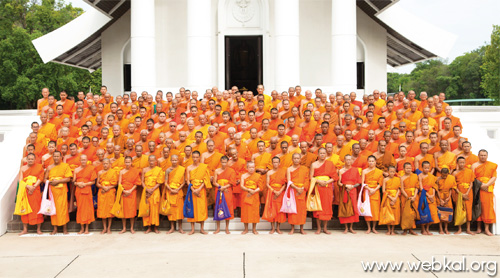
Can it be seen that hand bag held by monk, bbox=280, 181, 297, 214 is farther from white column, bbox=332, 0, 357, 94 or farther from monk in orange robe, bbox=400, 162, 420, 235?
white column, bbox=332, 0, 357, 94

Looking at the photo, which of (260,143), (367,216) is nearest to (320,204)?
(367,216)

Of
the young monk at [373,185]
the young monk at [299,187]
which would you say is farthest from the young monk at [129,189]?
the young monk at [373,185]

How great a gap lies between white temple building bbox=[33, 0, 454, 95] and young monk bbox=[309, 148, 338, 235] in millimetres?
6789

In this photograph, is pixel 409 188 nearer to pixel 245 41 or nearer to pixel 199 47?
pixel 199 47

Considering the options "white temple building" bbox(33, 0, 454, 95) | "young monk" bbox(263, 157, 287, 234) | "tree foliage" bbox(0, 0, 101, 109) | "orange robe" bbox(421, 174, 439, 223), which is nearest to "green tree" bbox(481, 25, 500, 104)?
"white temple building" bbox(33, 0, 454, 95)

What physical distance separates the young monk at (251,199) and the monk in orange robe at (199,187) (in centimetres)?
78

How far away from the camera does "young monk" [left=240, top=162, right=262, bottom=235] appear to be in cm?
1160

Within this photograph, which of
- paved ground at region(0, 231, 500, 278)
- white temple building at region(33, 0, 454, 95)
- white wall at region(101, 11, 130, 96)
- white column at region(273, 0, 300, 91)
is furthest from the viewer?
white wall at region(101, 11, 130, 96)

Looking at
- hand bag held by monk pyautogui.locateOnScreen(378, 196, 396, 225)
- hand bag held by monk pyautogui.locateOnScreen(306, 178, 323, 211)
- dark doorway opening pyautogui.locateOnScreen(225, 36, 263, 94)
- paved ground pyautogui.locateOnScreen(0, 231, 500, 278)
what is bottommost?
paved ground pyautogui.locateOnScreen(0, 231, 500, 278)

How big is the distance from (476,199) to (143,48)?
11792 millimetres

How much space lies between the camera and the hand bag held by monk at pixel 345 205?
38.1 feet

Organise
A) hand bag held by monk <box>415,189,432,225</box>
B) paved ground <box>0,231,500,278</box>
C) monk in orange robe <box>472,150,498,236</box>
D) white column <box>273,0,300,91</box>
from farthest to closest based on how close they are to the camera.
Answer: white column <box>273,0,300,91</box> < monk in orange robe <box>472,150,498,236</box> < hand bag held by monk <box>415,189,432,225</box> < paved ground <box>0,231,500,278</box>

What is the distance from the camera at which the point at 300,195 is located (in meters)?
11.6

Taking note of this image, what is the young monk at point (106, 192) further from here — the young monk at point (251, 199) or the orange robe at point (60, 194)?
the young monk at point (251, 199)
